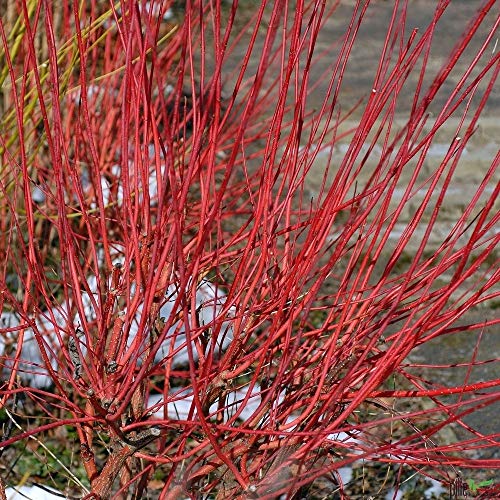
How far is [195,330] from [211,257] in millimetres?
213

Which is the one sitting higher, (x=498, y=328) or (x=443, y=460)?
(x=443, y=460)

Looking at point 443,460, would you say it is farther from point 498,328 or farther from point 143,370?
point 498,328

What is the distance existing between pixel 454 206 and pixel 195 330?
3045 millimetres

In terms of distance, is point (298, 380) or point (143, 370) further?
point (298, 380)

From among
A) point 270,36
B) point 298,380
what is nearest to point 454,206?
point 298,380

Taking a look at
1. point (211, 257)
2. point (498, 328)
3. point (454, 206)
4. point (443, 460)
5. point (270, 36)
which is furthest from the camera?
point (454, 206)

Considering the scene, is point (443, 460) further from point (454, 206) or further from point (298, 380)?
point (454, 206)

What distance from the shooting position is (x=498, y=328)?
12.8ft

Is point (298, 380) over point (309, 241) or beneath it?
beneath

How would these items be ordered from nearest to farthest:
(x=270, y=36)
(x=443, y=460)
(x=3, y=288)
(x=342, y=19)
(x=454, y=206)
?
1. (x=270, y=36)
2. (x=443, y=460)
3. (x=3, y=288)
4. (x=454, y=206)
5. (x=342, y=19)

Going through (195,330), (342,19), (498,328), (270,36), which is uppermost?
(270,36)

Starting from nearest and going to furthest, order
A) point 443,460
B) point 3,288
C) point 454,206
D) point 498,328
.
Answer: point 443,460 → point 3,288 → point 498,328 → point 454,206

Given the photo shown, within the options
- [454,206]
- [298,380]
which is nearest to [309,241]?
[298,380]

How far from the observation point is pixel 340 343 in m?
1.69
